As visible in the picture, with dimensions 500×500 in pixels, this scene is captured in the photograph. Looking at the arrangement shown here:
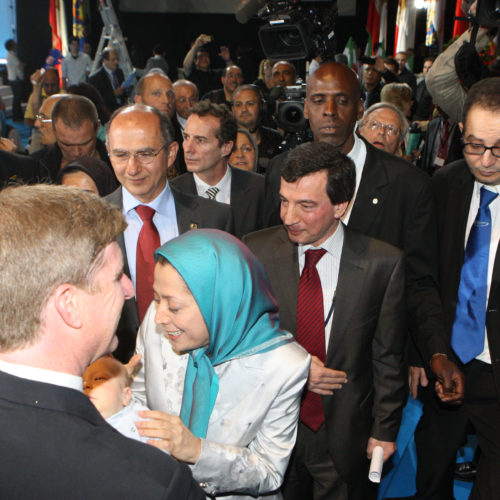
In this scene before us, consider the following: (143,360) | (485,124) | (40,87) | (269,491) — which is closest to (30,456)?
(269,491)

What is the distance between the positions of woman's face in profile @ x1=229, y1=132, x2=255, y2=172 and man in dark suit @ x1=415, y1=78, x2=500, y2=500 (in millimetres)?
1814

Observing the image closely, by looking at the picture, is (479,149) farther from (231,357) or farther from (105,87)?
(105,87)

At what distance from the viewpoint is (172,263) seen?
149 centimetres

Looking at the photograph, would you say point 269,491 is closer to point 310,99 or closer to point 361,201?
point 361,201

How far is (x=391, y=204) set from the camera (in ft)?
8.37

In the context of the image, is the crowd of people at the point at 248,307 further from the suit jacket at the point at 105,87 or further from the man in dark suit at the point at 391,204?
the suit jacket at the point at 105,87

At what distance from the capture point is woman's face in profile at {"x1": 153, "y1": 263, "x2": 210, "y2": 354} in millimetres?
1500

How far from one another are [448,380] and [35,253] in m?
1.77

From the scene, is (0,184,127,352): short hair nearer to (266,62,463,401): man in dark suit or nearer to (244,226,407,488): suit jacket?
(244,226,407,488): suit jacket

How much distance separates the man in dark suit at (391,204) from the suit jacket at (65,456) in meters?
1.64

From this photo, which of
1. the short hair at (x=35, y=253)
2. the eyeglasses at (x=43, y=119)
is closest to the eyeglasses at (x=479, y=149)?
the short hair at (x=35, y=253)

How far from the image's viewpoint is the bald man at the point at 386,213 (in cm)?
223

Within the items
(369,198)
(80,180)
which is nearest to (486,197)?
(369,198)

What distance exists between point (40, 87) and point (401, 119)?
5.85 metres
